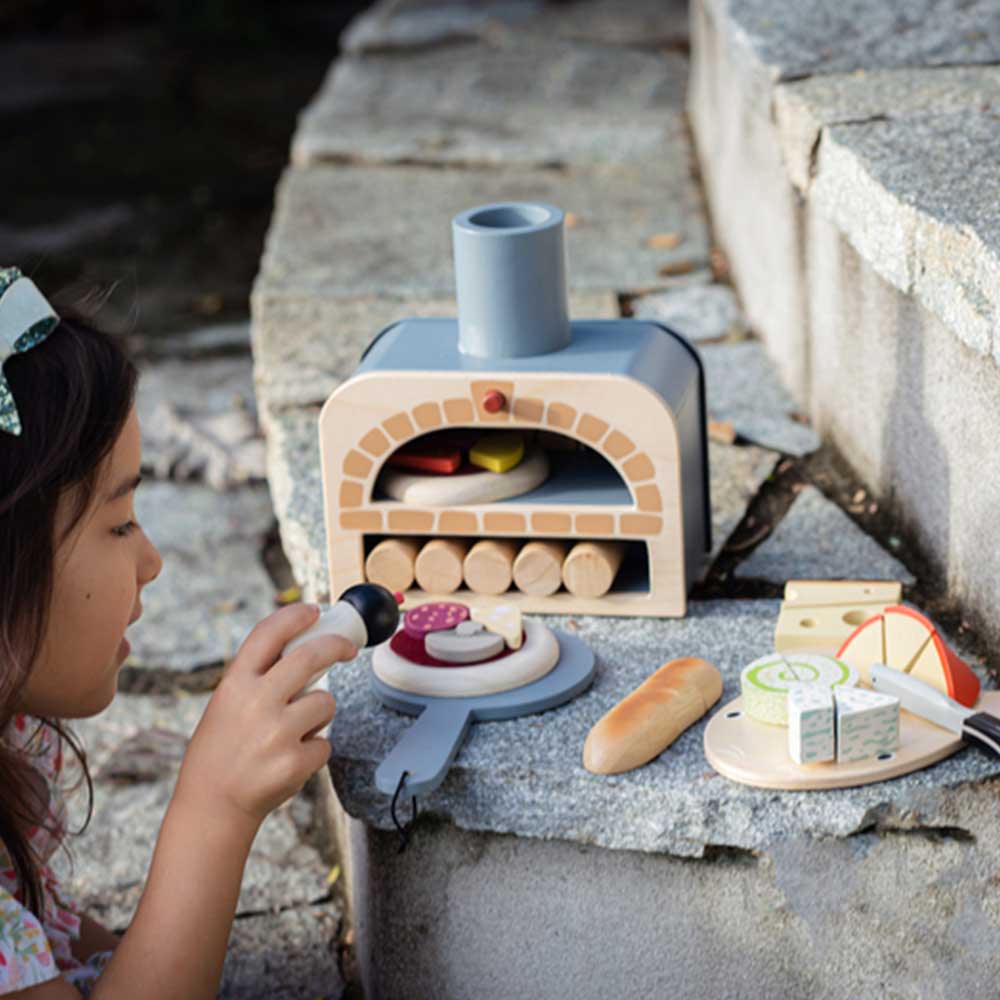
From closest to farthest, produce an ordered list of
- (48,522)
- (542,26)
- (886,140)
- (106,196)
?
(48,522)
(886,140)
(542,26)
(106,196)

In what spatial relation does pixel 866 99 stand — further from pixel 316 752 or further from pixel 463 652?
pixel 316 752

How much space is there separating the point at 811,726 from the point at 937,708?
0.13m

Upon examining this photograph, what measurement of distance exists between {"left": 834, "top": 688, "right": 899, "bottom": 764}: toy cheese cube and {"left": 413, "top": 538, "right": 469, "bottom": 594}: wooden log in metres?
0.45

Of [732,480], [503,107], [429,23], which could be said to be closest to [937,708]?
[732,480]

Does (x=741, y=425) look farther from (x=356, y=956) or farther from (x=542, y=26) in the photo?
(x=542, y=26)

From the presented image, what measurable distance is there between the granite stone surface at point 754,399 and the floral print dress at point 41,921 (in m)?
1.01

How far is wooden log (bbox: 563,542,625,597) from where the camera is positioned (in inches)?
60.8

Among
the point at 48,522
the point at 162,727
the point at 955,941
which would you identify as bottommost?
the point at 162,727

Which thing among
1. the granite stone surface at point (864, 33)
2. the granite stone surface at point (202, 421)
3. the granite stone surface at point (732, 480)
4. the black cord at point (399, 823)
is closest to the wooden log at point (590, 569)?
the granite stone surface at point (732, 480)

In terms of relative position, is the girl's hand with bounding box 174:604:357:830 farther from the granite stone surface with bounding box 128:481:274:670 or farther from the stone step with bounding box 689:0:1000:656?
the granite stone surface with bounding box 128:481:274:670

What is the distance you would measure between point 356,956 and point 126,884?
1.08 ft

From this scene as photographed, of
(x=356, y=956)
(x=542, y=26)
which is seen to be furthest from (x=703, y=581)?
(x=542, y=26)

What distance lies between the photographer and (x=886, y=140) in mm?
1794

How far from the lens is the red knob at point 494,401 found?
1.47 m
